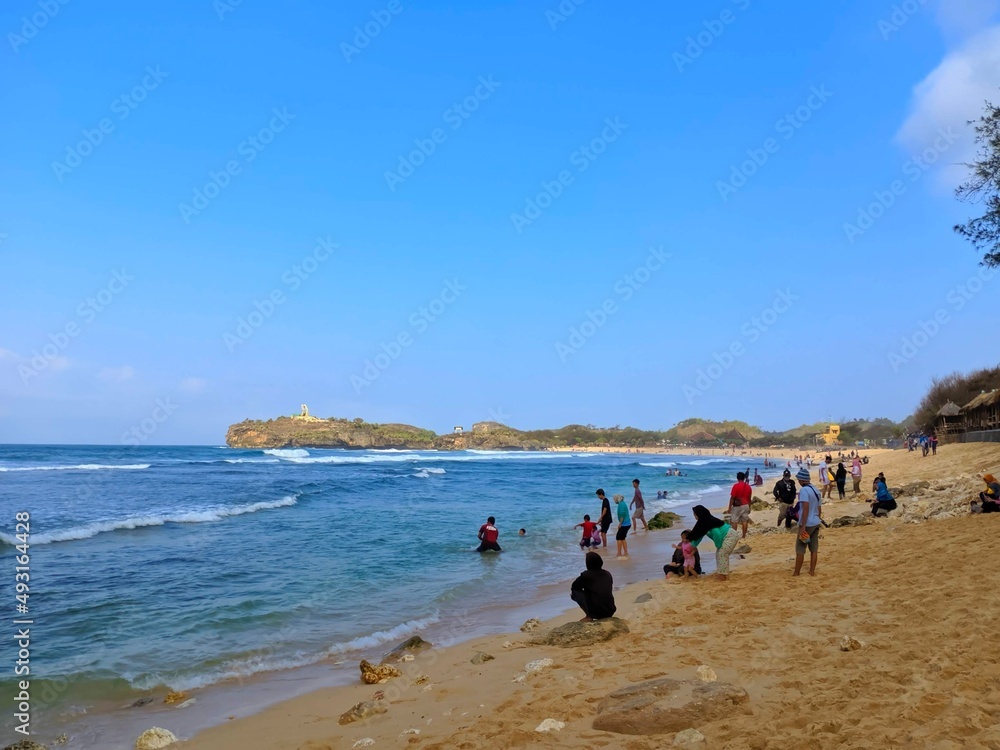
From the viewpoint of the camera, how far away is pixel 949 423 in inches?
1861

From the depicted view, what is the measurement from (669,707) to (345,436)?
5610 inches

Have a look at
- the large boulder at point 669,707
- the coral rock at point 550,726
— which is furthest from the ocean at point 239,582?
the large boulder at point 669,707

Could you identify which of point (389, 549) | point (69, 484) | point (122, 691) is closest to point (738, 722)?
point (122, 691)

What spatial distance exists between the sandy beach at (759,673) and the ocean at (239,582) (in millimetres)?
1517

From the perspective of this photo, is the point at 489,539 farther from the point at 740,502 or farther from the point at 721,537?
the point at 721,537

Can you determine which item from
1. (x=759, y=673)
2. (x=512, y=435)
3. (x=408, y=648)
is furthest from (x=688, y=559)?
(x=512, y=435)

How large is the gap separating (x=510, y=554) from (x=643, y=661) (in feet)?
36.1

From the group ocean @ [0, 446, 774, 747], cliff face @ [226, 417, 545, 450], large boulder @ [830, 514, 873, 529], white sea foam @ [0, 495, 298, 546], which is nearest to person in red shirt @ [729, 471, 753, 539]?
large boulder @ [830, 514, 873, 529]

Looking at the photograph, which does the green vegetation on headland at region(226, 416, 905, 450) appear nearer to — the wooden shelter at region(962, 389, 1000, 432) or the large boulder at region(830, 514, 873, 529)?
the wooden shelter at region(962, 389, 1000, 432)

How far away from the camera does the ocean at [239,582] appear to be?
853cm

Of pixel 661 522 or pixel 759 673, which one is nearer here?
pixel 759 673

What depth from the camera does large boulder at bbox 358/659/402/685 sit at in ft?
25.1

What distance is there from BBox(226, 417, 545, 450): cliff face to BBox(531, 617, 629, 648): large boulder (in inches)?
5277

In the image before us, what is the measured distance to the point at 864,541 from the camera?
12.6m
